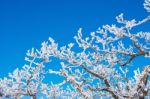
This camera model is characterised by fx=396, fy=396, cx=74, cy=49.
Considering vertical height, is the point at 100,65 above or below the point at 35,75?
below

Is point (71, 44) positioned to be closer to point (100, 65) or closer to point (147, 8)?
point (100, 65)

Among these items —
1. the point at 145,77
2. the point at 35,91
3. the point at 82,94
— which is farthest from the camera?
the point at 35,91

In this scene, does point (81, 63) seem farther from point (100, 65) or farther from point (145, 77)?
point (145, 77)

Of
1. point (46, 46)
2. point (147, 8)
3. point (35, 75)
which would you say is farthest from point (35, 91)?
point (147, 8)

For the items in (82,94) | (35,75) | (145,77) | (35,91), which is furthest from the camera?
(35,75)

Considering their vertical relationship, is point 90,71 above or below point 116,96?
above

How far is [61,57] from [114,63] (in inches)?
72.0

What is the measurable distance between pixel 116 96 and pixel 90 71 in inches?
44.4

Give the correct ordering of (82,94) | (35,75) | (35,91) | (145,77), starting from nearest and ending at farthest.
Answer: (145,77) < (82,94) < (35,91) < (35,75)

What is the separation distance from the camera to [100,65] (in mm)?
12383

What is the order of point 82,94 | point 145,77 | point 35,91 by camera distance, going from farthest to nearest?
point 35,91, point 82,94, point 145,77

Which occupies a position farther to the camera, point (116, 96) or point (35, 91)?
point (35, 91)

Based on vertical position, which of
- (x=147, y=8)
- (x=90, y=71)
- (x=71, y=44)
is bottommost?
(x=90, y=71)

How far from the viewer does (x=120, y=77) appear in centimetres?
1304
